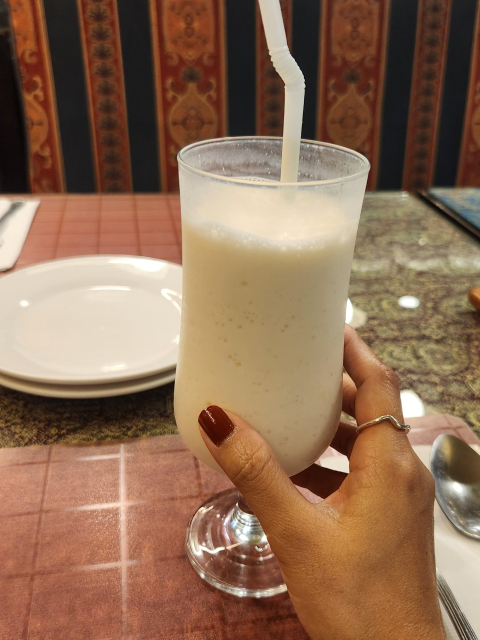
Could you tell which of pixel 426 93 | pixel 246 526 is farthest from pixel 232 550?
pixel 426 93

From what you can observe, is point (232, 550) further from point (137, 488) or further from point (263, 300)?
point (263, 300)

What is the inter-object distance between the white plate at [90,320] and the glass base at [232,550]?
0.52 ft

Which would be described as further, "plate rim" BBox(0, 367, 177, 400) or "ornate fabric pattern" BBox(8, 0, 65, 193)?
"ornate fabric pattern" BBox(8, 0, 65, 193)

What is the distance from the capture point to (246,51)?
5.27 feet

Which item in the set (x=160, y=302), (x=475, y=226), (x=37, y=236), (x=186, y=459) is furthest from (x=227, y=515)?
(x=475, y=226)

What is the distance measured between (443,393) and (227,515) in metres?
0.30

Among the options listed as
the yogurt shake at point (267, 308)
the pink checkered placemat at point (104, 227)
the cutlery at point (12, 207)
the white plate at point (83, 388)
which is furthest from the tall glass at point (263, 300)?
the cutlery at point (12, 207)

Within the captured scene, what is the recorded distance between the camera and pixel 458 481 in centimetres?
52

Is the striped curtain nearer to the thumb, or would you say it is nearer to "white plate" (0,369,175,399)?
"white plate" (0,369,175,399)

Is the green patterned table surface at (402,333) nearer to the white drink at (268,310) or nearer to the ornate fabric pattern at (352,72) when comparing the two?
the white drink at (268,310)

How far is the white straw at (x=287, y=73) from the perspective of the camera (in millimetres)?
366

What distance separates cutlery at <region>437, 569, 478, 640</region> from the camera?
384 mm

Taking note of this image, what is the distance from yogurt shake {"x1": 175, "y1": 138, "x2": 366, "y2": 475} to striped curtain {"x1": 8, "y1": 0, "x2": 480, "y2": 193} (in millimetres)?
1342

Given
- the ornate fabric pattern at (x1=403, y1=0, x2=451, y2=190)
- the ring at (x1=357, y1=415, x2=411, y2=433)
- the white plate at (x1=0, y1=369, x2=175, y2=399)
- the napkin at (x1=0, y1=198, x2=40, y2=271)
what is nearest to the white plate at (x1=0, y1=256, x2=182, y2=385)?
the white plate at (x1=0, y1=369, x2=175, y2=399)
